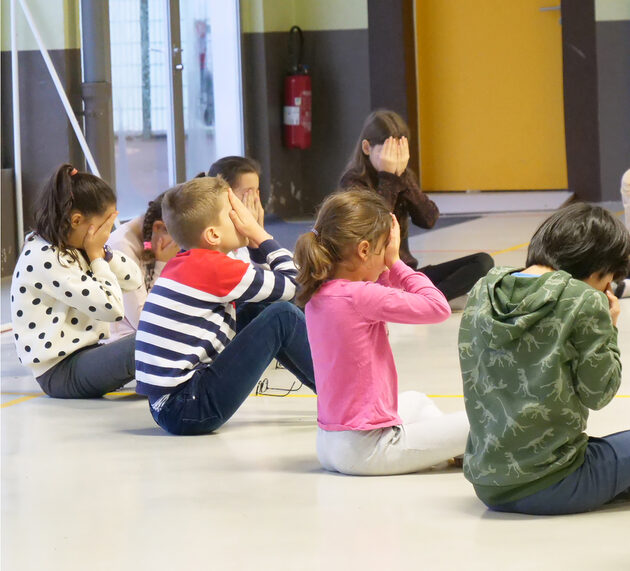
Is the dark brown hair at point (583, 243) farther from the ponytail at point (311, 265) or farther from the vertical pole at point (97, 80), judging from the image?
the vertical pole at point (97, 80)

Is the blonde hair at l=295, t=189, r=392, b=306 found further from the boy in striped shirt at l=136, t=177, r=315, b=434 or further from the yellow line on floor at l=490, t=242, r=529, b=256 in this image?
the yellow line on floor at l=490, t=242, r=529, b=256

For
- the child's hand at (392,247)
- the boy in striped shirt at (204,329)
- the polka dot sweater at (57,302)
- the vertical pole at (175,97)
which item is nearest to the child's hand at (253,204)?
the polka dot sweater at (57,302)

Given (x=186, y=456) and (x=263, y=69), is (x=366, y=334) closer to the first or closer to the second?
(x=186, y=456)

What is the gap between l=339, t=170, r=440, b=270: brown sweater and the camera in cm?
421

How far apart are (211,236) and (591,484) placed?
3.65 ft

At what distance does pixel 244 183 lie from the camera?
3.46m

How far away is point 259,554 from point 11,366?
1.92 metres

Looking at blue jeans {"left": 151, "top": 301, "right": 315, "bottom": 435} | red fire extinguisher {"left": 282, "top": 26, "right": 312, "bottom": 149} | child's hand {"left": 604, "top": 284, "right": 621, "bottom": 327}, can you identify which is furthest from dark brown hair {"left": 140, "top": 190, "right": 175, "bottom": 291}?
red fire extinguisher {"left": 282, "top": 26, "right": 312, "bottom": 149}

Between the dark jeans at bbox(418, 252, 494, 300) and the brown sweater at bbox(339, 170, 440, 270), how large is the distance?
10 cm

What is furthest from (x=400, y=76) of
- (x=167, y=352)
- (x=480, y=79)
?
(x=167, y=352)

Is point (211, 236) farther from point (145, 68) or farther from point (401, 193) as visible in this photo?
point (145, 68)

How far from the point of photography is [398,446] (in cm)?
222

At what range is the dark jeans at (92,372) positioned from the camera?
2957 mm

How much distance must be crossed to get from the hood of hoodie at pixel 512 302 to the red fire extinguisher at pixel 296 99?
6.39 metres
